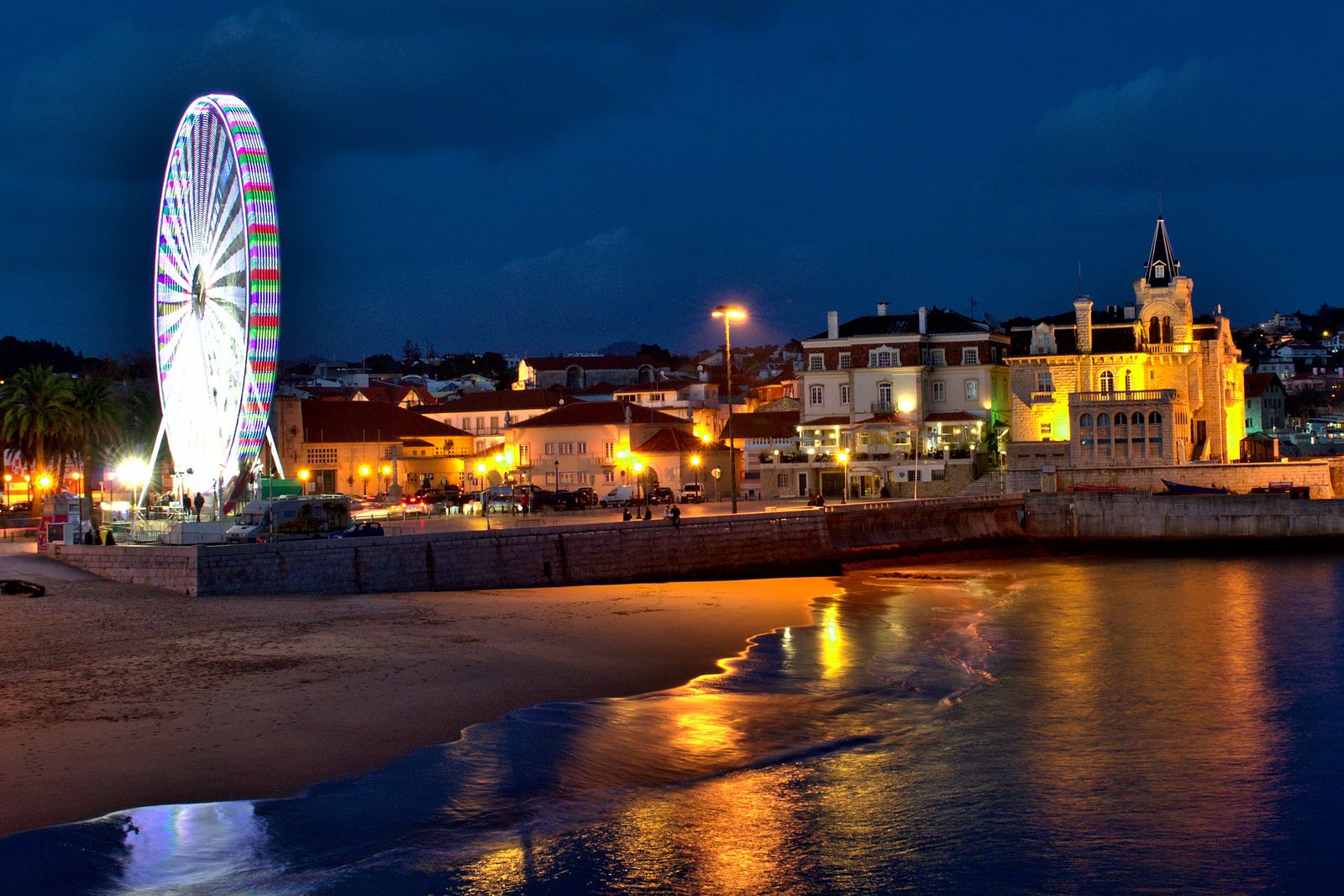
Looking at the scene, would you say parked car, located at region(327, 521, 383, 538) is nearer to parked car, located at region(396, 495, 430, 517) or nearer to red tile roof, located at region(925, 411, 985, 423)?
parked car, located at region(396, 495, 430, 517)

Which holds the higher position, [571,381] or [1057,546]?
[571,381]

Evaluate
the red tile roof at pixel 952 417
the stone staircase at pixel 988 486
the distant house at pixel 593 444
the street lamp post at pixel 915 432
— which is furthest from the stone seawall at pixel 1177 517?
the distant house at pixel 593 444

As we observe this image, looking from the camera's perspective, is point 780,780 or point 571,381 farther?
point 571,381

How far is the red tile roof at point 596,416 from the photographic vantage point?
→ 7719 centimetres

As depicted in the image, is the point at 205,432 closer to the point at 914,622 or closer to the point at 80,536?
the point at 80,536

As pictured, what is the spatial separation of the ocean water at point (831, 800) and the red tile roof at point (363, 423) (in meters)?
59.1

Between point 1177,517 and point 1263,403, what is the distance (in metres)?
78.1

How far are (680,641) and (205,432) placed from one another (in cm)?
2330

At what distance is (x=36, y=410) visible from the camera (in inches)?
2174

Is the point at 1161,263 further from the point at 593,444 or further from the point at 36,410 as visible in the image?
the point at 36,410

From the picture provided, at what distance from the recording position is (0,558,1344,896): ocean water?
1327 centimetres

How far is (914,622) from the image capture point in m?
31.0

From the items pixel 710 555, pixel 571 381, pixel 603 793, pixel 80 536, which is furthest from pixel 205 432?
pixel 571 381

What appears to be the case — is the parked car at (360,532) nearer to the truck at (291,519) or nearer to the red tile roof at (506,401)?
the truck at (291,519)
